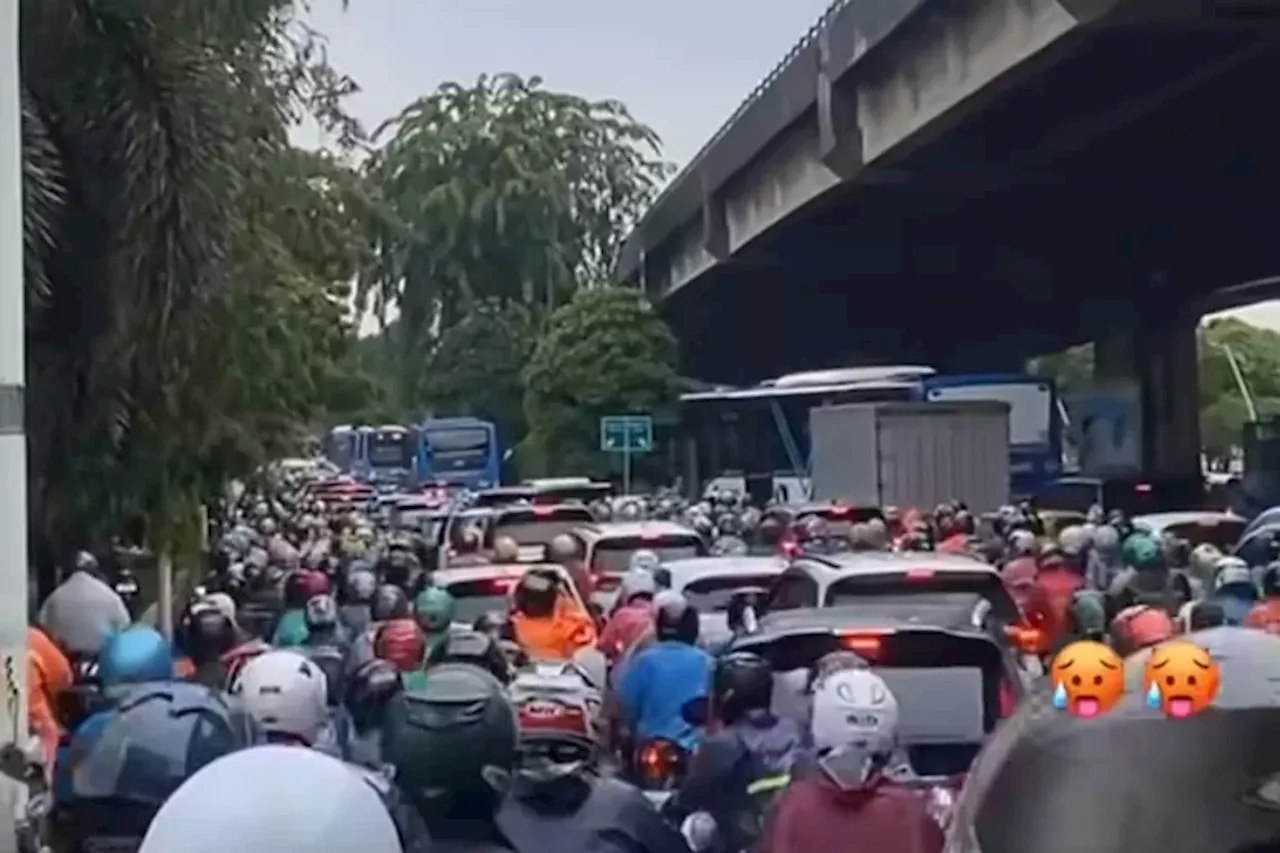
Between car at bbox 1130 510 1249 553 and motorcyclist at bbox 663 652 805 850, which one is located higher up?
car at bbox 1130 510 1249 553

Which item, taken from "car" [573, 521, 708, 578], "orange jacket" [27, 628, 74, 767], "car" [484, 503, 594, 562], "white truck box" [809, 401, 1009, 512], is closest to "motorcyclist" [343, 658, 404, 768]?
"orange jacket" [27, 628, 74, 767]

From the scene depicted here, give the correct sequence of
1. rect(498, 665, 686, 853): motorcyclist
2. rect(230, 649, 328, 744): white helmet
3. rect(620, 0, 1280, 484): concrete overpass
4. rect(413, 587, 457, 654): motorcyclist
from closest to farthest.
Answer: rect(498, 665, 686, 853): motorcyclist
rect(230, 649, 328, 744): white helmet
rect(413, 587, 457, 654): motorcyclist
rect(620, 0, 1280, 484): concrete overpass

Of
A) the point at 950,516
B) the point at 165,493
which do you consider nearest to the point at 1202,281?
the point at 950,516

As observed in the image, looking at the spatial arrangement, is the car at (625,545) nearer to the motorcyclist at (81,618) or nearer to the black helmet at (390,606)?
the black helmet at (390,606)

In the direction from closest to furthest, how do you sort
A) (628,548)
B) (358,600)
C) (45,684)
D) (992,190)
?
(45,684) < (358,600) < (628,548) < (992,190)

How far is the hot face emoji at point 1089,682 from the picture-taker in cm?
530

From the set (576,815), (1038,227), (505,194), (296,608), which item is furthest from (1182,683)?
(505,194)

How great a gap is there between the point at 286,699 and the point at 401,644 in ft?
15.1

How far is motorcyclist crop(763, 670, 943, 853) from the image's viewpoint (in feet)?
22.5

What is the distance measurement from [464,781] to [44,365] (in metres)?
9.43

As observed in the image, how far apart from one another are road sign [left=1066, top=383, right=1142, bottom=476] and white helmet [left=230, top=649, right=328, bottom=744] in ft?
150

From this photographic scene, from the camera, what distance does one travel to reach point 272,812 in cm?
424

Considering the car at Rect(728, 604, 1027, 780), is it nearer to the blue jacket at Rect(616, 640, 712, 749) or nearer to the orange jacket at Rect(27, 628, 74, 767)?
the blue jacket at Rect(616, 640, 712, 749)

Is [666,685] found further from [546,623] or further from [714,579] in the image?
[714,579]
